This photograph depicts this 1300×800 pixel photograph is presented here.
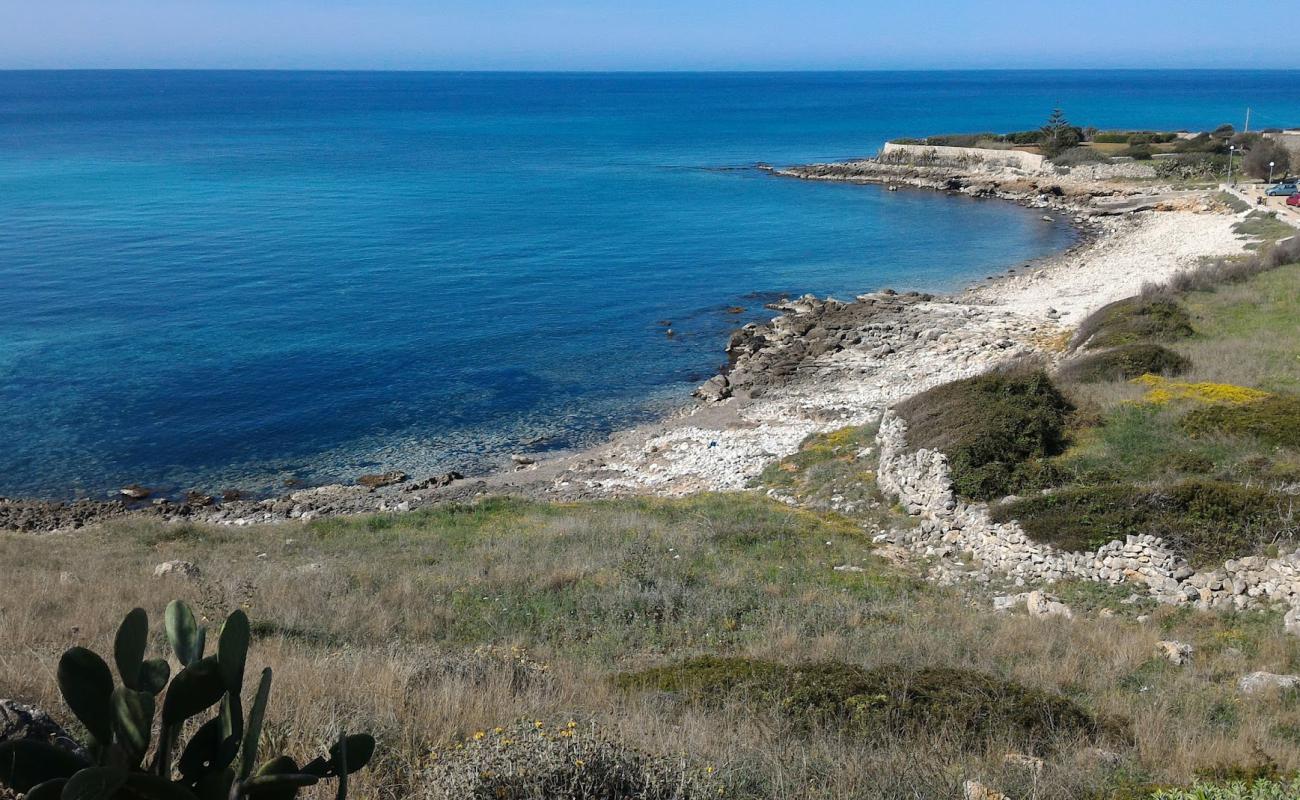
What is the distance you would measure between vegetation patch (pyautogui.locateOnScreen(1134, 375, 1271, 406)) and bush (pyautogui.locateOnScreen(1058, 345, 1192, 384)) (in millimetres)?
1614

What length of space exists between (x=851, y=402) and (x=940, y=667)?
2136 centimetres

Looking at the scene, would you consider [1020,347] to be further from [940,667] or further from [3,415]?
[3,415]

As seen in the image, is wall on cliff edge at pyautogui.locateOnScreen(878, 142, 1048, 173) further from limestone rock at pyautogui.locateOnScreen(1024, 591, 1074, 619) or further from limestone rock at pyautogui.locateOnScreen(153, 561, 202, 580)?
limestone rock at pyautogui.locateOnScreen(153, 561, 202, 580)

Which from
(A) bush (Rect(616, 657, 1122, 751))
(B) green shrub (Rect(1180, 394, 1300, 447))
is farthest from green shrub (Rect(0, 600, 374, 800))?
(B) green shrub (Rect(1180, 394, 1300, 447))

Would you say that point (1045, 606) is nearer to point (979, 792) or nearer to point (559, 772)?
point (979, 792)

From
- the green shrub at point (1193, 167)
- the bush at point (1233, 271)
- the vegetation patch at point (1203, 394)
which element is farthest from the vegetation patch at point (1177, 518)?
the green shrub at point (1193, 167)

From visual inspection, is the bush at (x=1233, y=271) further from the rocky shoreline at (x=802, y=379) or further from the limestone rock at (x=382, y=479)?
the limestone rock at (x=382, y=479)

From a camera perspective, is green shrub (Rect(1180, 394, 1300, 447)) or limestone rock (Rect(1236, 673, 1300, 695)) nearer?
limestone rock (Rect(1236, 673, 1300, 695))

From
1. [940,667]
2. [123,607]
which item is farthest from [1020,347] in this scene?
[123,607]

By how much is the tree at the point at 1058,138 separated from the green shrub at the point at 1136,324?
6305 centimetres

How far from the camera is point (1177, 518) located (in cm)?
1317

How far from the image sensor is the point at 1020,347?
31906 mm

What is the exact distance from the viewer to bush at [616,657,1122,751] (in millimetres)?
6895

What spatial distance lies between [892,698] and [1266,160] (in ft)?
236
